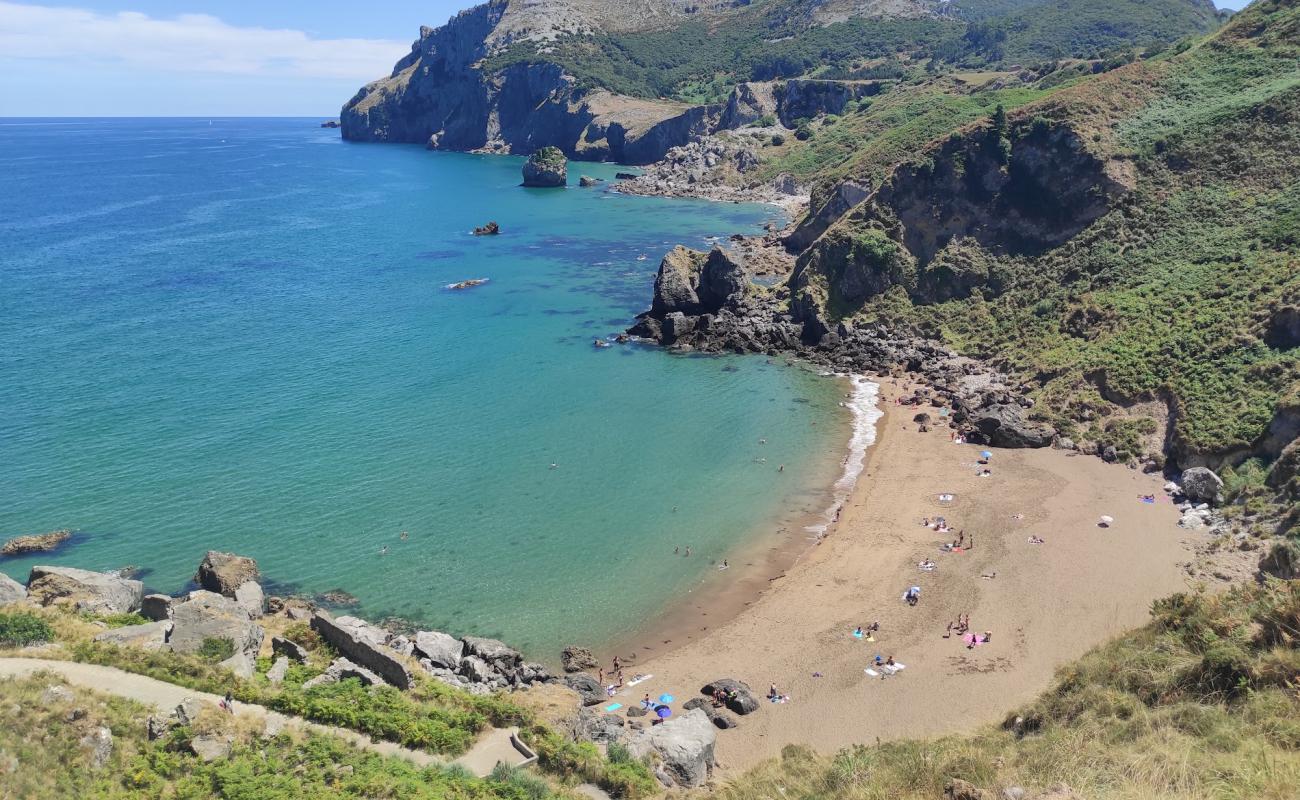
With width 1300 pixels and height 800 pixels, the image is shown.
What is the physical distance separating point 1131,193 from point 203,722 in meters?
70.3

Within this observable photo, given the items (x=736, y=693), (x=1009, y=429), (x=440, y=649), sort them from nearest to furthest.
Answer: (x=736, y=693), (x=440, y=649), (x=1009, y=429)

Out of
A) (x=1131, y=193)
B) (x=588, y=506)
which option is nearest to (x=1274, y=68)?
(x=1131, y=193)

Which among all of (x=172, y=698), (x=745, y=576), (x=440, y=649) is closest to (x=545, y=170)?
(x=745, y=576)

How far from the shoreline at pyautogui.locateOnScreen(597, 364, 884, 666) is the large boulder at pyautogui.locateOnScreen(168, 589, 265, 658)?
13350mm

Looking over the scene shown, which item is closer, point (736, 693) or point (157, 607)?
point (736, 693)

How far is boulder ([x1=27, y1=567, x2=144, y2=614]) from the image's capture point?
102 feet

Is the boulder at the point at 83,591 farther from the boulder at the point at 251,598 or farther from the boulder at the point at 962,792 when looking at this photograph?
the boulder at the point at 962,792

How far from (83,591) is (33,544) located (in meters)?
9.61

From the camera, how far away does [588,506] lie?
44.4 m

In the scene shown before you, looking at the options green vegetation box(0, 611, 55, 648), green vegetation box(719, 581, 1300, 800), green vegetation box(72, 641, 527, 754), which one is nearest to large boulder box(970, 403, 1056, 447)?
green vegetation box(719, 581, 1300, 800)

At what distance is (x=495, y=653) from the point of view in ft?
105

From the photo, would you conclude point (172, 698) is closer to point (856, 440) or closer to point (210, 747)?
point (210, 747)

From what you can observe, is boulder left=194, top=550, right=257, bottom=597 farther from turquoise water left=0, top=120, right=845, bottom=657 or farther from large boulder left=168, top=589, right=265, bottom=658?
large boulder left=168, top=589, right=265, bottom=658

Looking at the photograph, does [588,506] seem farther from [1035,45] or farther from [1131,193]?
[1035,45]
